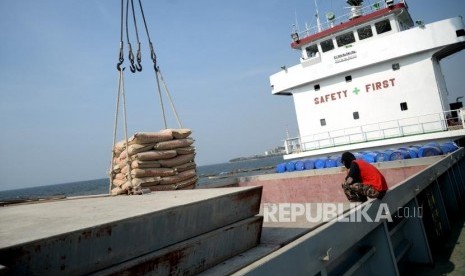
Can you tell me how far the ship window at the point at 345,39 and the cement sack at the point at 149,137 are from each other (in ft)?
47.1

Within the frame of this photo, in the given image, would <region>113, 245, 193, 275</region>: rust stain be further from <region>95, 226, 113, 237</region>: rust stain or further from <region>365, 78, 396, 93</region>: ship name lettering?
<region>365, 78, 396, 93</region>: ship name lettering

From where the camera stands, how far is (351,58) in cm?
1448

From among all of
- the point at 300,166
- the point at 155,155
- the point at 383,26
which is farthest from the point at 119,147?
the point at 383,26

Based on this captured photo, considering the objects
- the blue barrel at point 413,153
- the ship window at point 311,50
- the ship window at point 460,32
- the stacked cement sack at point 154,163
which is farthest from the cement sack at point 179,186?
the ship window at point 311,50

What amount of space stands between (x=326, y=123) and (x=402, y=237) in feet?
36.1

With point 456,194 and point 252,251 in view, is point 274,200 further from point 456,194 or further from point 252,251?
point 252,251

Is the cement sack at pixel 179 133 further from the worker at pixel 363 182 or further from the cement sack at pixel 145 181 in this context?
the worker at pixel 363 182

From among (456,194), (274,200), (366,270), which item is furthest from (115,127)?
(456,194)

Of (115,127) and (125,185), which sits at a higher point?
(115,127)

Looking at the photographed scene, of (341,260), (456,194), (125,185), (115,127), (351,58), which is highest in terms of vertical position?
(351,58)

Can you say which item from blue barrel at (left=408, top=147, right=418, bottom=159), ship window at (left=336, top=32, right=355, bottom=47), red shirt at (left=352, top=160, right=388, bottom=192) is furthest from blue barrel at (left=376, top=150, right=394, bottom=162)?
ship window at (left=336, top=32, right=355, bottom=47)

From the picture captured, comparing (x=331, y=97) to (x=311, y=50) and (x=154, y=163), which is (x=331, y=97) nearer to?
(x=311, y=50)

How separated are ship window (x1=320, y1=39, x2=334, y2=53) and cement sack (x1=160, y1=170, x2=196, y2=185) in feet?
46.6

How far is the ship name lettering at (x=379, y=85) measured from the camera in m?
13.9
